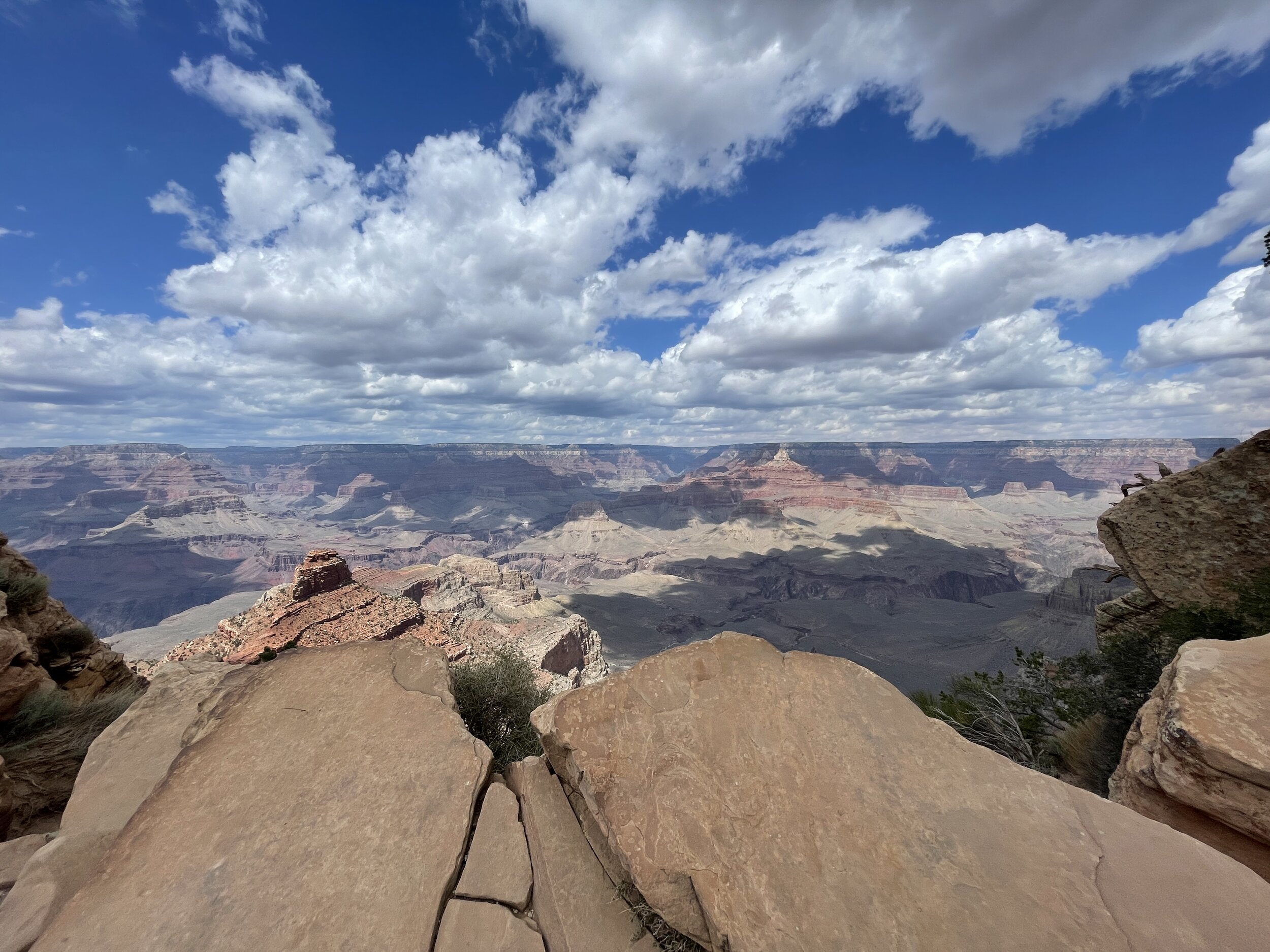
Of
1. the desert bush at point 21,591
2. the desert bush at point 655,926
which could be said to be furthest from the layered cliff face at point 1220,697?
the desert bush at point 21,591

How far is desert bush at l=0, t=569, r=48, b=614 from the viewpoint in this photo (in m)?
8.64

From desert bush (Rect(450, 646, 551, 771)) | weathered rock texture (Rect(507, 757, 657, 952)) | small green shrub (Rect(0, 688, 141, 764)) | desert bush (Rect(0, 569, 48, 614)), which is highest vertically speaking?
desert bush (Rect(0, 569, 48, 614))

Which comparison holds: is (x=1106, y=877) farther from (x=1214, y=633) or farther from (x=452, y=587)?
(x=452, y=587)

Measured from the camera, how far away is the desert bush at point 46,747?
6012mm

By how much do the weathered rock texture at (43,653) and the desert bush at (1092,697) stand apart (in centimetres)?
1586


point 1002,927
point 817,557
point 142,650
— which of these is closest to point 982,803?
point 1002,927

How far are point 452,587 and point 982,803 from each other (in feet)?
260

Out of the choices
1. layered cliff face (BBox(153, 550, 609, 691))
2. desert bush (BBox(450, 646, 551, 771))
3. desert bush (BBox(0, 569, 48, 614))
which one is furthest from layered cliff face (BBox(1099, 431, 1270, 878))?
desert bush (BBox(0, 569, 48, 614))

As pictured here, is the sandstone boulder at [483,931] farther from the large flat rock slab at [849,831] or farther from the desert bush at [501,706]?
the desert bush at [501,706]

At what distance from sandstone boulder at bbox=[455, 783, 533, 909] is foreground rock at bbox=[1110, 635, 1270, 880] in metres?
6.87

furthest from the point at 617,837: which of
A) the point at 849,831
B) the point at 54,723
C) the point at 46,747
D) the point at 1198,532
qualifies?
the point at 1198,532

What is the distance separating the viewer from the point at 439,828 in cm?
489

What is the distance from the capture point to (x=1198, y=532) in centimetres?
1073

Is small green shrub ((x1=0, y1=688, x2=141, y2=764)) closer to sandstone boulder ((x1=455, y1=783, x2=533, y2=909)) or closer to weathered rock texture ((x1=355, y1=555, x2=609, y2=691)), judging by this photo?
sandstone boulder ((x1=455, y1=783, x2=533, y2=909))
